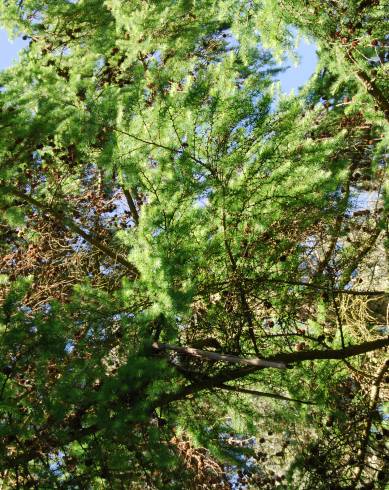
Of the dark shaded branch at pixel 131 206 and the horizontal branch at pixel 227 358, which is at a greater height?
the dark shaded branch at pixel 131 206

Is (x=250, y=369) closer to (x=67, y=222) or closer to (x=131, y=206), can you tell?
(x=67, y=222)

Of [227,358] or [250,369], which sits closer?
[227,358]

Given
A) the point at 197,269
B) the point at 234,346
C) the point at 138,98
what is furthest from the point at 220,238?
the point at 138,98

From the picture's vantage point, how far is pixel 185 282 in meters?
4.36

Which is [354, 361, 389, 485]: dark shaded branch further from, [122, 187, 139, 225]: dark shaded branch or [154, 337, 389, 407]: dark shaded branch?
[122, 187, 139, 225]: dark shaded branch

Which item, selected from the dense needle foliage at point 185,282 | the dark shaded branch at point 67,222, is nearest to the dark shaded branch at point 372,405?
the dense needle foliage at point 185,282

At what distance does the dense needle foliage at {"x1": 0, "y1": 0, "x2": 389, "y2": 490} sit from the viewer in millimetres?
3980

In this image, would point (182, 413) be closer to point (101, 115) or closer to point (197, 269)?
point (197, 269)

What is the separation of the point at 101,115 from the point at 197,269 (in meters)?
1.75

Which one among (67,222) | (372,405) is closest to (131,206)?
(67,222)

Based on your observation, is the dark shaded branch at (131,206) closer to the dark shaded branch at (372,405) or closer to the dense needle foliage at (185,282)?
the dense needle foliage at (185,282)

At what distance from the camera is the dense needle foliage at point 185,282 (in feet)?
13.1

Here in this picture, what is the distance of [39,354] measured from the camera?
159 inches

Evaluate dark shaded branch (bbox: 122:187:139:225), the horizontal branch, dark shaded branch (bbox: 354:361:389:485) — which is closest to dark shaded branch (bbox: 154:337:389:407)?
the horizontal branch
